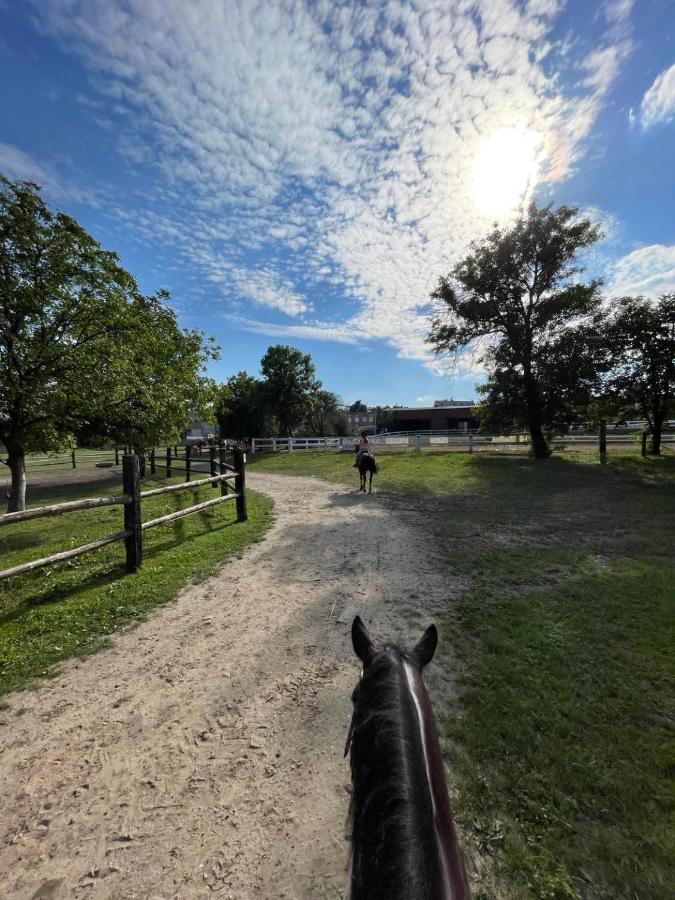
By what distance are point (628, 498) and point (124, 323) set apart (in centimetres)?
1531

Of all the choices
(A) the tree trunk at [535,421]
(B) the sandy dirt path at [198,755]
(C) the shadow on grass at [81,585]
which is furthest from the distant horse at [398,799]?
(A) the tree trunk at [535,421]

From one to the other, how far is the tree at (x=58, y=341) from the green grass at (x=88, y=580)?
8.83ft

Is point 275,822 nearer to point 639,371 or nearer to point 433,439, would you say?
point 639,371

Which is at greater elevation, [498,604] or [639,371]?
[639,371]

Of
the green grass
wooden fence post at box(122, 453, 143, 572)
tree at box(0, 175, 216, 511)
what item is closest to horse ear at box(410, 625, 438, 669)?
the green grass

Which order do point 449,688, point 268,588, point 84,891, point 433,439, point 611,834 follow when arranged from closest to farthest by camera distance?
point 84,891 < point 611,834 < point 449,688 < point 268,588 < point 433,439

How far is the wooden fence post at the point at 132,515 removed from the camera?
18.0 feet

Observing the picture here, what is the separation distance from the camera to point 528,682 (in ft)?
9.70

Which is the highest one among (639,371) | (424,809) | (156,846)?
A: (639,371)

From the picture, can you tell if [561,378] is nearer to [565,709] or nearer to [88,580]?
[565,709]

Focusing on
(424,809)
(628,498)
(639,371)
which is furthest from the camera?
(639,371)

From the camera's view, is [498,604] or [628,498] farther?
[628,498]

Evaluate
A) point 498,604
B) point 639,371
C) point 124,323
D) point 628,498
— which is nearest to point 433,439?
point 639,371

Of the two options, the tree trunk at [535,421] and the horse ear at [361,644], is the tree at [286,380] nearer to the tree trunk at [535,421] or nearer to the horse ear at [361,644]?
the tree trunk at [535,421]
